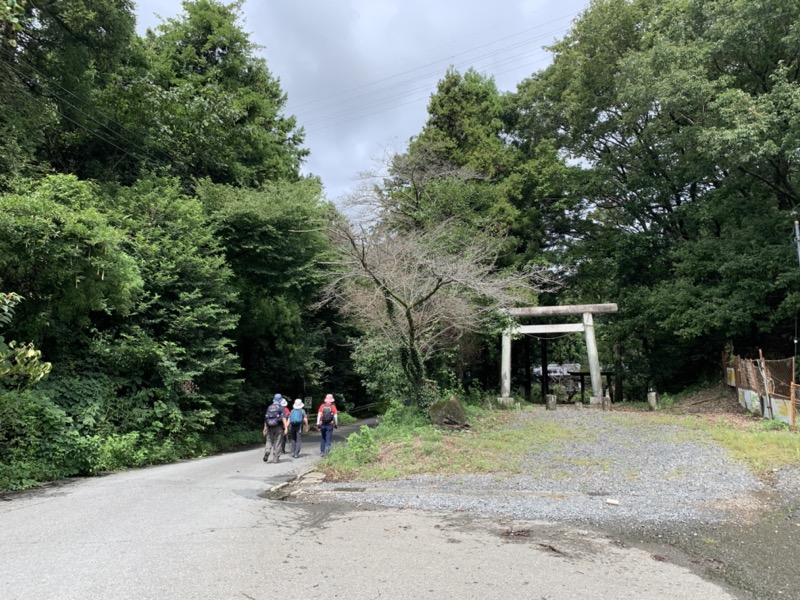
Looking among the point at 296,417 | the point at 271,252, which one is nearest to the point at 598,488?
the point at 296,417

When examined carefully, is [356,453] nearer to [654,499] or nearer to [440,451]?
[440,451]

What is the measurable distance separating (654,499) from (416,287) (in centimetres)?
748

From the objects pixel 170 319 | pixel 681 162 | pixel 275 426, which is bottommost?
pixel 275 426

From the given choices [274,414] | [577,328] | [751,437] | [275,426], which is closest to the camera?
[751,437]

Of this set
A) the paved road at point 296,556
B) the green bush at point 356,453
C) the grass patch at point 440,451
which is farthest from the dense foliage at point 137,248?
the grass patch at point 440,451

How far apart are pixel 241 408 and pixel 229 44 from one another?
16265mm

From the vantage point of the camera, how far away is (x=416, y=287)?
12961 mm

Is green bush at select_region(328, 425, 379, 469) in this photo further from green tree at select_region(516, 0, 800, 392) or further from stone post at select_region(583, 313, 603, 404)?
green tree at select_region(516, 0, 800, 392)

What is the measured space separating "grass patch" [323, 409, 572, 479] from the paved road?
7.26ft

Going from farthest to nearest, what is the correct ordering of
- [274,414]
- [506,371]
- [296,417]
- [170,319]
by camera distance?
[506,371]
[170,319]
[296,417]
[274,414]

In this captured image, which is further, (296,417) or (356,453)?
(296,417)

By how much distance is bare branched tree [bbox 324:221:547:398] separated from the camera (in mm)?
12109

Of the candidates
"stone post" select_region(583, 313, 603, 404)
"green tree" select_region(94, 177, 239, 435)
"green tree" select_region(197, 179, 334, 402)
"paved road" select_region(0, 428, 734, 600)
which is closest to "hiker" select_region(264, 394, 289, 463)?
"green tree" select_region(94, 177, 239, 435)

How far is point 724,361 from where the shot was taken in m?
19.7
